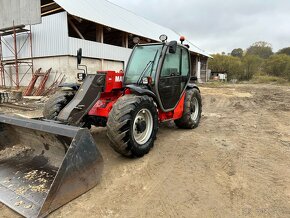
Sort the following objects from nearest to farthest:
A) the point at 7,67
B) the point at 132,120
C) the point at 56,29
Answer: the point at 132,120 < the point at 56,29 < the point at 7,67

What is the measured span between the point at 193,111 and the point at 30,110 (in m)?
6.23

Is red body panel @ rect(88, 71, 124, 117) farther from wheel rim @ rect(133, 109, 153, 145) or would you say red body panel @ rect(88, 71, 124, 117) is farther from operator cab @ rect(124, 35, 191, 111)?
wheel rim @ rect(133, 109, 153, 145)

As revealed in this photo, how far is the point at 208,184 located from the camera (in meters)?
3.35

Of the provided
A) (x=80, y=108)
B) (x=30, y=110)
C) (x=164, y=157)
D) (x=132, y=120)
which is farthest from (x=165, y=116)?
(x=30, y=110)

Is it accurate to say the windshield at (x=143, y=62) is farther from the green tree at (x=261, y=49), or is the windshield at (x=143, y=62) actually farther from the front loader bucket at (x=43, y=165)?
the green tree at (x=261, y=49)

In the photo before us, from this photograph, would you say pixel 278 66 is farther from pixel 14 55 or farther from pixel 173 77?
pixel 173 77

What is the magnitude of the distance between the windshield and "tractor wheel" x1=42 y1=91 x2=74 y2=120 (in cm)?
118

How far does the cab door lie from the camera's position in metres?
4.99

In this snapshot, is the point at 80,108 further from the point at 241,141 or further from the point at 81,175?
the point at 241,141

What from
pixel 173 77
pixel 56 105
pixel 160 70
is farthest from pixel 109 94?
pixel 173 77

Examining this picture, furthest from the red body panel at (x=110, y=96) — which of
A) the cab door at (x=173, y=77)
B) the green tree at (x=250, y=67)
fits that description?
the green tree at (x=250, y=67)

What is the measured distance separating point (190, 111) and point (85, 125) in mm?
2560

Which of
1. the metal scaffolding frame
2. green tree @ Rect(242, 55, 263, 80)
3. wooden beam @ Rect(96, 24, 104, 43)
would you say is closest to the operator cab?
wooden beam @ Rect(96, 24, 104, 43)

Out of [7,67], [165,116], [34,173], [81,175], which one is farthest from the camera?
[7,67]
